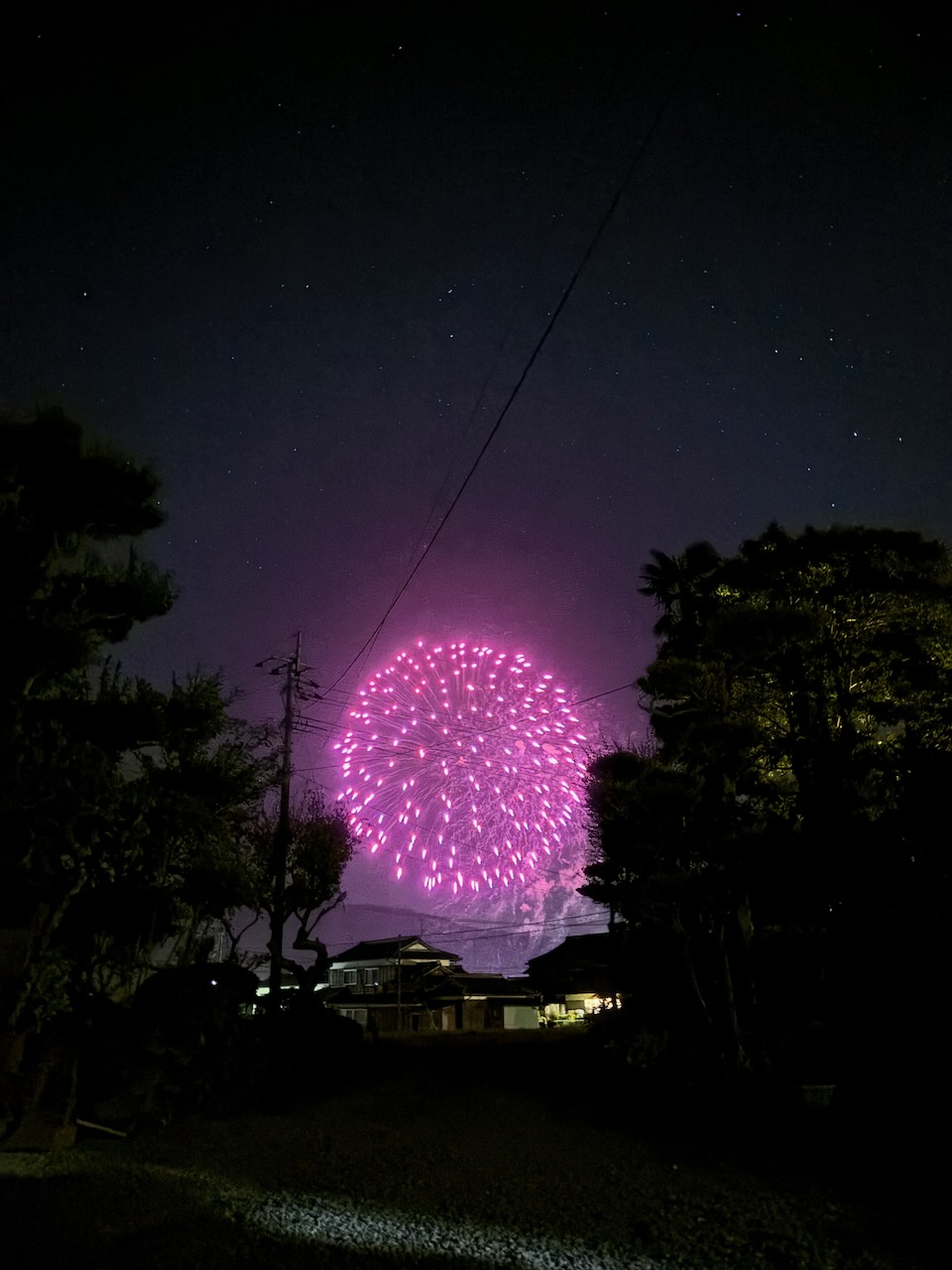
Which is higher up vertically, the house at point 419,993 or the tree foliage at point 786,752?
the tree foliage at point 786,752

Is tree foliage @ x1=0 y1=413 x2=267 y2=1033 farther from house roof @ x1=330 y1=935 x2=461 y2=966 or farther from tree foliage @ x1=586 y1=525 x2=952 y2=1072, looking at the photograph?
house roof @ x1=330 y1=935 x2=461 y2=966

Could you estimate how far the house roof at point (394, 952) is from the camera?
51.5 meters

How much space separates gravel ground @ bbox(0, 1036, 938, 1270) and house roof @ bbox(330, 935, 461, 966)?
39470 millimetres

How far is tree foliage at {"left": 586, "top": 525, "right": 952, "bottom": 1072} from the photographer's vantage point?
36.6 ft

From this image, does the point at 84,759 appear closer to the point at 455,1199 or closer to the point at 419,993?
the point at 455,1199

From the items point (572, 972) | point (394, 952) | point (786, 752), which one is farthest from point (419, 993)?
point (786, 752)

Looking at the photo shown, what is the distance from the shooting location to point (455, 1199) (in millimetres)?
8188

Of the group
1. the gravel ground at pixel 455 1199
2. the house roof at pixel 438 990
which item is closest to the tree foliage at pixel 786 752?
the gravel ground at pixel 455 1199

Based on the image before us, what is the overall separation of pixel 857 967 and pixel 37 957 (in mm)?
10737

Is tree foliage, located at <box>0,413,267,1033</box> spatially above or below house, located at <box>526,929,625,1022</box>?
above

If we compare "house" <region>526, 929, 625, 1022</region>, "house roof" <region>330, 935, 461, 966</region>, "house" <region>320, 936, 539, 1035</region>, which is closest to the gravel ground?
"house" <region>526, 929, 625, 1022</region>

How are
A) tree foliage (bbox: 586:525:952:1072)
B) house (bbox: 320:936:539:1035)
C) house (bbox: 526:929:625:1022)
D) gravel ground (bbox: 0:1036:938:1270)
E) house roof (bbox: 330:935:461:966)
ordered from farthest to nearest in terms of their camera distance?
house roof (bbox: 330:935:461:966)
house (bbox: 320:936:539:1035)
house (bbox: 526:929:625:1022)
tree foliage (bbox: 586:525:952:1072)
gravel ground (bbox: 0:1036:938:1270)

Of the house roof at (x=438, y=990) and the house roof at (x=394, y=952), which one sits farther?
the house roof at (x=394, y=952)

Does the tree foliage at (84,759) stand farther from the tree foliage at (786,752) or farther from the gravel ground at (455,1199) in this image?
the tree foliage at (786,752)
